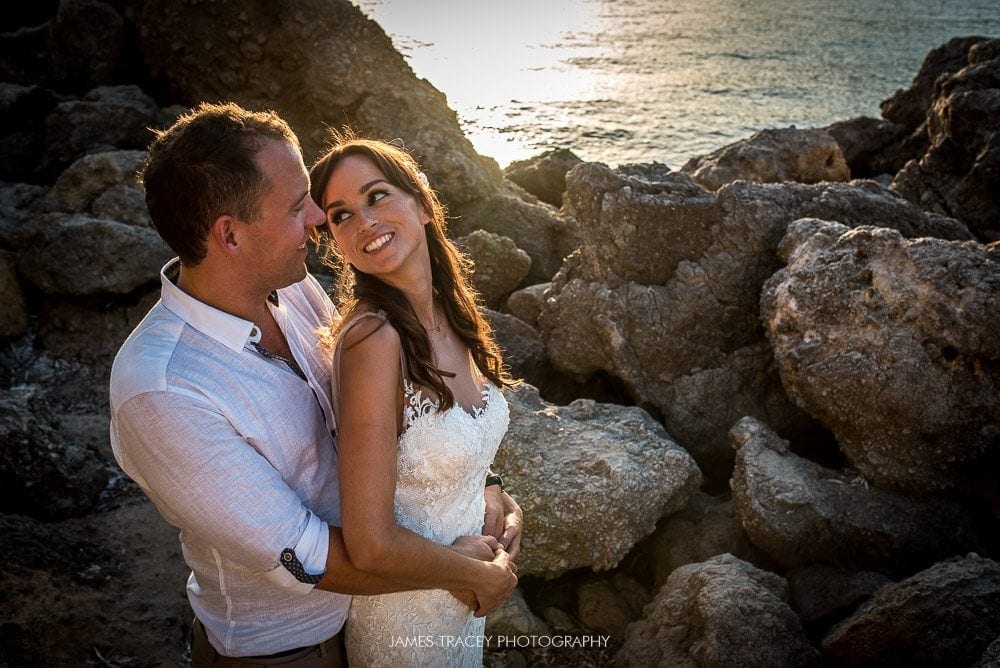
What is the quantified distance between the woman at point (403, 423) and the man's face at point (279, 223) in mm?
211

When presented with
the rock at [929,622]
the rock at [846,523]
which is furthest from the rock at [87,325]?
the rock at [929,622]

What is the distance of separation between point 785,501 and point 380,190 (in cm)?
268

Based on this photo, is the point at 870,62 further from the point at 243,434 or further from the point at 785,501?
the point at 243,434

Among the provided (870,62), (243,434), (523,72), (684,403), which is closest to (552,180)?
(684,403)

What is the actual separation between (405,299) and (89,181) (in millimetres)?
5552

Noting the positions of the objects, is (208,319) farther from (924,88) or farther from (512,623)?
(924,88)

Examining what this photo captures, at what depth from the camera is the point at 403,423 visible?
271 centimetres

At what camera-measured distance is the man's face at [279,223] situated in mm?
2633

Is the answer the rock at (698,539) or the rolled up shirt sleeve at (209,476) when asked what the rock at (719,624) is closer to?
the rock at (698,539)

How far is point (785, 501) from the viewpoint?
160 inches

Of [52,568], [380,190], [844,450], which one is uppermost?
[380,190]

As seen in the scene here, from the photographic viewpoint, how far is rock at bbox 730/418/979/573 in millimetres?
3988

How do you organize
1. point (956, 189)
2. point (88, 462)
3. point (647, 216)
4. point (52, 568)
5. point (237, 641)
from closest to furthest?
point (237, 641) < point (52, 568) < point (88, 462) < point (647, 216) < point (956, 189)

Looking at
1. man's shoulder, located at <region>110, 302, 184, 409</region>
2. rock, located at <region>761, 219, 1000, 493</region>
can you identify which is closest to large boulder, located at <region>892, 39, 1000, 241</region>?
rock, located at <region>761, 219, 1000, 493</region>
